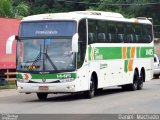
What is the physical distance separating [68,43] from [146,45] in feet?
30.9

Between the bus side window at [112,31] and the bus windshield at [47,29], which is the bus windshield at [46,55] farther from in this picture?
the bus side window at [112,31]

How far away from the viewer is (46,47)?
22.2 m

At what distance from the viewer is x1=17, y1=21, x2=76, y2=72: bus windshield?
867 inches

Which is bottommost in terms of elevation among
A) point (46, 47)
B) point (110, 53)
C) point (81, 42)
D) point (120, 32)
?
point (110, 53)

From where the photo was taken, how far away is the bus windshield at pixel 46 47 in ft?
72.2

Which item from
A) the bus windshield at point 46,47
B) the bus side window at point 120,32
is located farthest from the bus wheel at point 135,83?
the bus windshield at point 46,47

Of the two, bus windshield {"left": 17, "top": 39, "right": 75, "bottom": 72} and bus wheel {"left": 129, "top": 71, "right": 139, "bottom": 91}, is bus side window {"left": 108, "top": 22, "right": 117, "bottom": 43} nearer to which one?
bus wheel {"left": 129, "top": 71, "right": 139, "bottom": 91}

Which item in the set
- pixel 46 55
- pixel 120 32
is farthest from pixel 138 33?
pixel 46 55

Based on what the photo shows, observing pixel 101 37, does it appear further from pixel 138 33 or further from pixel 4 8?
pixel 4 8

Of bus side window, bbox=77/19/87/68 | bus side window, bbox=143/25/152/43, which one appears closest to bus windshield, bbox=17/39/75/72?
bus side window, bbox=77/19/87/68

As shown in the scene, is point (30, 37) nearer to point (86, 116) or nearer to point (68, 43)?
point (68, 43)

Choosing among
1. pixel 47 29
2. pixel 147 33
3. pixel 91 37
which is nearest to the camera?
pixel 47 29

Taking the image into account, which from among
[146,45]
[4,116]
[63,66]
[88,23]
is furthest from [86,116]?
[146,45]

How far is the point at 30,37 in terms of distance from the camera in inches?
886
